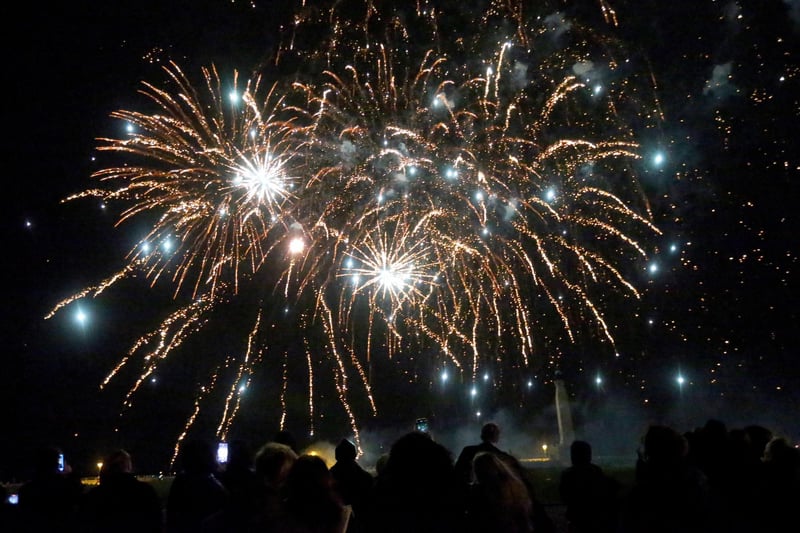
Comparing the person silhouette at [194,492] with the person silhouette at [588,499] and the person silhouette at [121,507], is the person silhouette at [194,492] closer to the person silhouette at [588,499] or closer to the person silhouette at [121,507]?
the person silhouette at [121,507]

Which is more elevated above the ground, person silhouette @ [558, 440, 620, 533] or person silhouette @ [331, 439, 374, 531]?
person silhouette @ [331, 439, 374, 531]

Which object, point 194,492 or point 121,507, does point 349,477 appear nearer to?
point 194,492

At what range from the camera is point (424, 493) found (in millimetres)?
3701

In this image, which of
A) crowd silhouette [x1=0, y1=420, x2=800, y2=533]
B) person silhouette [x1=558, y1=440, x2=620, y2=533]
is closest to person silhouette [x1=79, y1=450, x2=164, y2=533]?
crowd silhouette [x1=0, y1=420, x2=800, y2=533]

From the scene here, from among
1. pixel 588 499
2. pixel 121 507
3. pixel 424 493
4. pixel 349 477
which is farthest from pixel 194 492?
pixel 588 499

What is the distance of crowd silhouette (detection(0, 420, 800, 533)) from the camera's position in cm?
346

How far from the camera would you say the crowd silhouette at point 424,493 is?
136 inches

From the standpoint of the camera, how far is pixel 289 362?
42344mm

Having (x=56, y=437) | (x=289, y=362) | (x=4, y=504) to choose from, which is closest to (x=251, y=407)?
(x=289, y=362)

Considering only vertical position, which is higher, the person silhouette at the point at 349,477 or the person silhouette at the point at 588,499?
the person silhouette at the point at 349,477

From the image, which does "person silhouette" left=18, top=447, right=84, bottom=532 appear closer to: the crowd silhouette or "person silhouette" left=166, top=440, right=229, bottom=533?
the crowd silhouette

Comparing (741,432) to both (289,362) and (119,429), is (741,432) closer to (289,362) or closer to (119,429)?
(119,429)

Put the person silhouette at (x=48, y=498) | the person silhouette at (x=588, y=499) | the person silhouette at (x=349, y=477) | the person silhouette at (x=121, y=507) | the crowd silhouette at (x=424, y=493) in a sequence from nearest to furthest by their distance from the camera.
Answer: the crowd silhouette at (x=424, y=493) < the person silhouette at (x=121, y=507) < the person silhouette at (x=48, y=498) < the person silhouette at (x=588, y=499) < the person silhouette at (x=349, y=477)

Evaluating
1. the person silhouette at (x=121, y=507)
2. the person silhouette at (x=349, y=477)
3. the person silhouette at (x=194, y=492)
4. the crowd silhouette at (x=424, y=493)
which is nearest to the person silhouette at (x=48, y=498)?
the crowd silhouette at (x=424, y=493)
